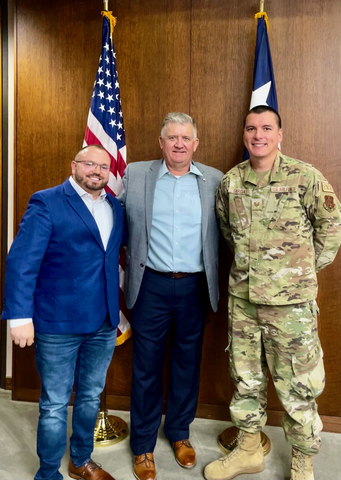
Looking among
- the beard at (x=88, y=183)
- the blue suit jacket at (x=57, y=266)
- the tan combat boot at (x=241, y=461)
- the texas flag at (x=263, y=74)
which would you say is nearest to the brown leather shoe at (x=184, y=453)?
the tan combat boot at (x=241, y=461)

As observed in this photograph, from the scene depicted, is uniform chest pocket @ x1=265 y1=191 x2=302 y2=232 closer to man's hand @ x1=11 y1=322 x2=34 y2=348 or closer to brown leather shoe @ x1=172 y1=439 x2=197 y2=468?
man's hand @ x1=11 y1=322 x2=34 y2=348

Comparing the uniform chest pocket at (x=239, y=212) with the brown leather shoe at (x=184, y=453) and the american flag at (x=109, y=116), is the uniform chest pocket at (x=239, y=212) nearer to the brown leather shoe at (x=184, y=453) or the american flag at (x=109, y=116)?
the american flag at (x=109, y=116)

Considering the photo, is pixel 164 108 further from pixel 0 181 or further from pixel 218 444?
pixel 218 444

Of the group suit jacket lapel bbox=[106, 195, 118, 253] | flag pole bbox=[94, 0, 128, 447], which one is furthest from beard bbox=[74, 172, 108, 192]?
flag pole bbox=[94, 0, 128, 447]

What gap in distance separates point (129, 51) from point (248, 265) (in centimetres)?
→ 163

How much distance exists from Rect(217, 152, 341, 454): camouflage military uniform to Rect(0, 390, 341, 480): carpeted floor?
0.33m

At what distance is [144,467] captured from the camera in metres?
2.12

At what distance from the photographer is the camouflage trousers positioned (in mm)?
1962

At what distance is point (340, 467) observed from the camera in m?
2.21

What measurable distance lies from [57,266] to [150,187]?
665 millimetres

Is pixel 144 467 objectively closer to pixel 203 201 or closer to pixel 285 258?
pixel 285 258

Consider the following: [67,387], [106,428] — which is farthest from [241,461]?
[67,387]

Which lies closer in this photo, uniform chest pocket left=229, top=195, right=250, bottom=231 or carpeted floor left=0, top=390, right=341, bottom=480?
uniform chest pocket left=229, top=195, right=250, bottom=231

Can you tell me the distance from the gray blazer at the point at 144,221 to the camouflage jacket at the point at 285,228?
0.19m
